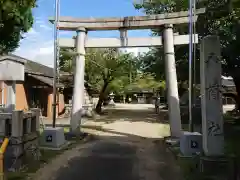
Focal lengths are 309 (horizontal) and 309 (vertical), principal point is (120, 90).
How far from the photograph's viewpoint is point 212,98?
25.7 ft

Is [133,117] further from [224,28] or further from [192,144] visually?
[192,144]

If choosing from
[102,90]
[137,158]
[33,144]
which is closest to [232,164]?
[137,158]

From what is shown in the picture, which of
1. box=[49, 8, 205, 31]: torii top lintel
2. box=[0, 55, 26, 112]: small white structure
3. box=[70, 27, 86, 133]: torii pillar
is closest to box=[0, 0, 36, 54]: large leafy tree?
box=[49, 8, 205, 31]: torii top lintel

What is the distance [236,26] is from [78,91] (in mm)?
7859

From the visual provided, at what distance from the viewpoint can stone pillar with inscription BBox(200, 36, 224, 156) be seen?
7656 mm

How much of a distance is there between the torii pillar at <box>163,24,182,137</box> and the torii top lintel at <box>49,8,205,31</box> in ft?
1.37

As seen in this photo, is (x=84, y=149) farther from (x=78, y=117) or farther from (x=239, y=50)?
(x=239, y=50)

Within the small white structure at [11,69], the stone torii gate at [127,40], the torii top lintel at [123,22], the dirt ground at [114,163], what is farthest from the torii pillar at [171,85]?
the small white structure at [11,69]

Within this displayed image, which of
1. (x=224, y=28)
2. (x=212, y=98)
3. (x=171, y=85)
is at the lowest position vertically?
(x=212, y=98)

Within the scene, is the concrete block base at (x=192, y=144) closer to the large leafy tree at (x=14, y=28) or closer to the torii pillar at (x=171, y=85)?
the torii pillar at (x=171, y=85)

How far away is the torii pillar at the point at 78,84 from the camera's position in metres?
14.1

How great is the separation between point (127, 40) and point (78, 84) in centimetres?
303

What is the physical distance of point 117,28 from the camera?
14336mm

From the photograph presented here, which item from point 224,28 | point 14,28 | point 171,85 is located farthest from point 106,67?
point 171,85
